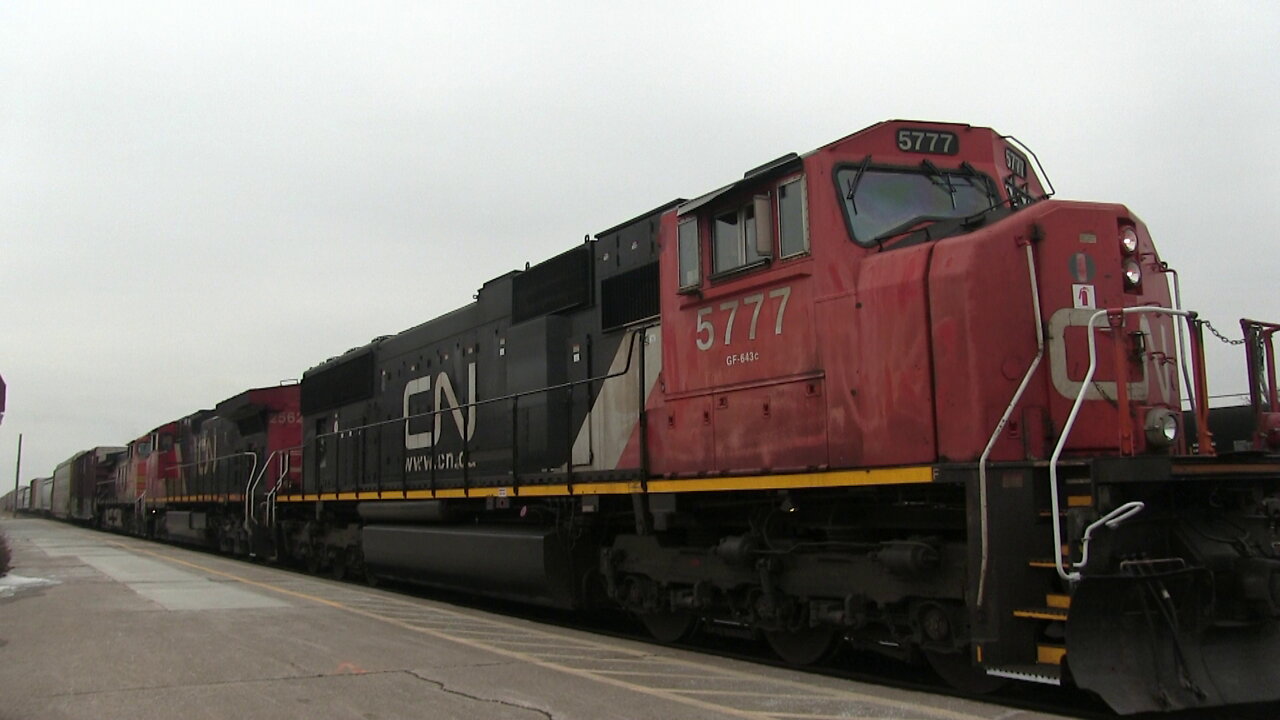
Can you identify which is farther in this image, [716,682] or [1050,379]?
[716,682]

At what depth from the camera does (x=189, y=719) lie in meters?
5.54

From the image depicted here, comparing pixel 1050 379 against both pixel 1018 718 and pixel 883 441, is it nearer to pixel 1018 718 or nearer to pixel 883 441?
pixel 883 441

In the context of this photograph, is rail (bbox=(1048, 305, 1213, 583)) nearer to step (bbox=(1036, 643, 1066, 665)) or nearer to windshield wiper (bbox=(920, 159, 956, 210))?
step (bbox=(1036, 643, 1066, 665))

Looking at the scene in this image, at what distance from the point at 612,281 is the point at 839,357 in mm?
3561

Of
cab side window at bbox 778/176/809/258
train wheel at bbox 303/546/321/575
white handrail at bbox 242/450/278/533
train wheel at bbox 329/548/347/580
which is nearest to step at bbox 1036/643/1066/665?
cab side window at bbox 778/176/809/258

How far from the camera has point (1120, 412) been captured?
5.53 meters

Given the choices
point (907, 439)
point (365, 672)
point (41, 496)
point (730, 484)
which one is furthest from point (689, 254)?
point (41, 496)

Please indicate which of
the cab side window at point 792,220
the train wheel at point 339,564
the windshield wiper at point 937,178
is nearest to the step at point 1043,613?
the cab side window at point 792,220

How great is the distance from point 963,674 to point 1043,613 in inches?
40.2

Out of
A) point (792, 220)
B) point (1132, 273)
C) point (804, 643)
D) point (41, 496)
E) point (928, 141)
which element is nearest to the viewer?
point (1132, 273)

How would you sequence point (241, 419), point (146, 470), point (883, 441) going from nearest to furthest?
point (883, 441) → point (241, 419) → point (146, 470)

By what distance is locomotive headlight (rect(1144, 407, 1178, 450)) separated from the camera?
5.68 metres

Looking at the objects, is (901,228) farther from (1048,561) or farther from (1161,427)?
(1048,561)

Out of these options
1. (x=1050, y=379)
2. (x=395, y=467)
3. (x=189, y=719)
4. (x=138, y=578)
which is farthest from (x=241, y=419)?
(x=1050, y=379)
